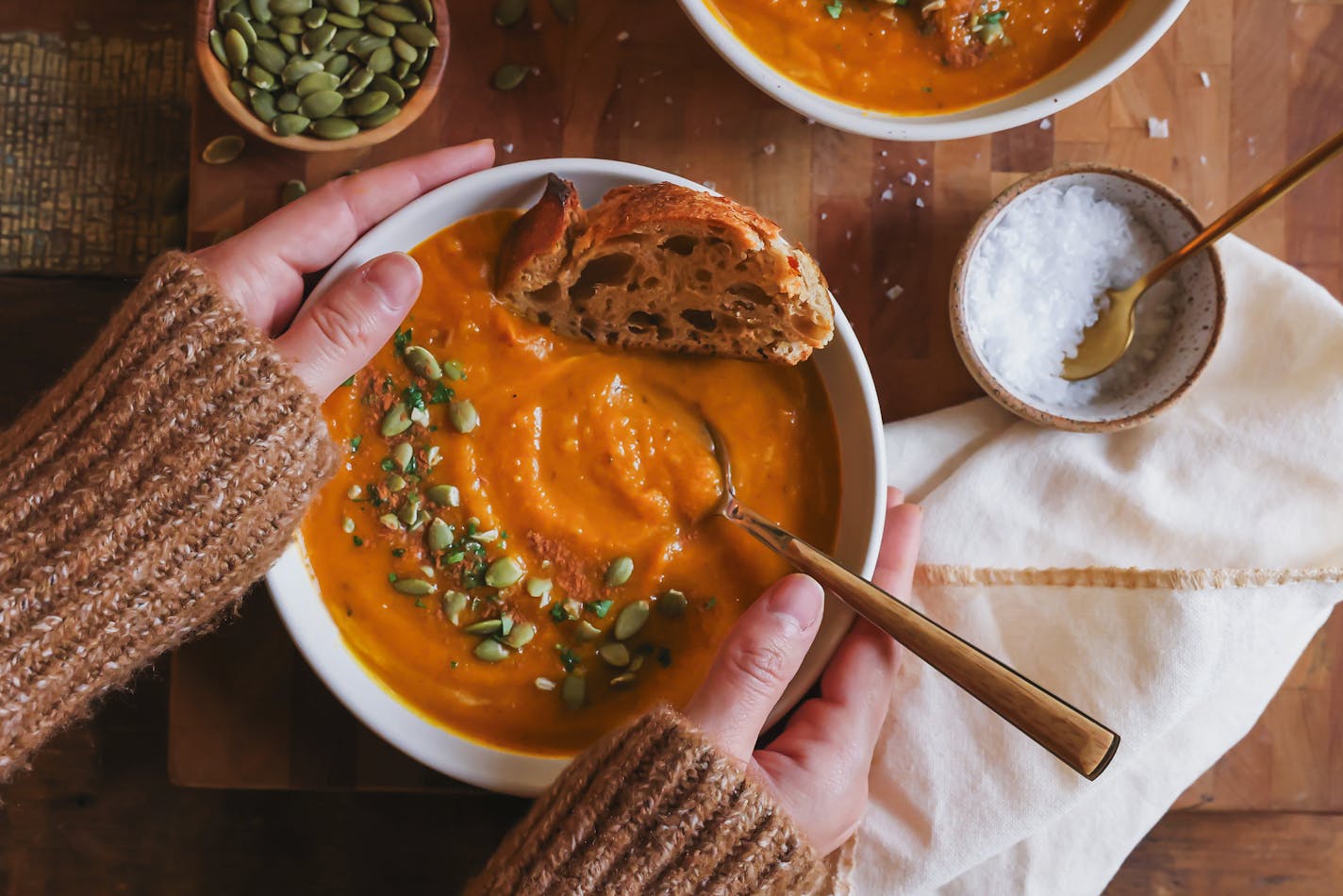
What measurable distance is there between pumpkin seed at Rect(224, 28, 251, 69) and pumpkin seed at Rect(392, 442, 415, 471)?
2.23 ft

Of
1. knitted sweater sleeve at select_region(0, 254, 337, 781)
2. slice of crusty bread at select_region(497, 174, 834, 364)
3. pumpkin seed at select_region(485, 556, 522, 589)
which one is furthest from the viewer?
pumpkin seed at select_region(485, 556, 522, 589)

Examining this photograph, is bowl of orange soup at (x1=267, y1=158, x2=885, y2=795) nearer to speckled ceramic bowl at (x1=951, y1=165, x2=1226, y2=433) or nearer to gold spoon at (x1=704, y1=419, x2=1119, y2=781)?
gold spoon at (x1=704, y1=419, x2=1119, y2=781)

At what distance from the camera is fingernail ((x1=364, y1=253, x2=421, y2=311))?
5.64ft

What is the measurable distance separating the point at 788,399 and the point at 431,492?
1.93 ft

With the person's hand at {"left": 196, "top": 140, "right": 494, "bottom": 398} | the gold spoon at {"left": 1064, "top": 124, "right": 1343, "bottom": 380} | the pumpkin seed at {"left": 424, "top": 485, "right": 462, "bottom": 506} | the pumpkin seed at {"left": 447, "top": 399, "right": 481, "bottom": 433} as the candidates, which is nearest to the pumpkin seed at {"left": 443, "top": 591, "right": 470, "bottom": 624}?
the pumpkin seed at {"left": 424, "top": 485, "right": 462, "bottom": 506}

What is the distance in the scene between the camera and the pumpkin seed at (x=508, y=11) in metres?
2.01

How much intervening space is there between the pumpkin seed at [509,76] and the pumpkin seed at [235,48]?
404 mm

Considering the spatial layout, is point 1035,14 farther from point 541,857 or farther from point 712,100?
point 541,857

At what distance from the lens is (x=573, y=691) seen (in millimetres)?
1858

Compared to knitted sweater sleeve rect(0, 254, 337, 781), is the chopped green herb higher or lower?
lower

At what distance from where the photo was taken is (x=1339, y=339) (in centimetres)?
206

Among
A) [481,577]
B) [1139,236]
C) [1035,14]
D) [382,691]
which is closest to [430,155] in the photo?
[481,577]

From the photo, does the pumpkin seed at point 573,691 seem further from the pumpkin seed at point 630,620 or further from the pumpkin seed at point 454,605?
the pumpkin seed at point 454,605

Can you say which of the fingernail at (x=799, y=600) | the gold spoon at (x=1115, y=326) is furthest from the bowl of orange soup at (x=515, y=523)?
the gold spoon at (x=1115, y=326)
